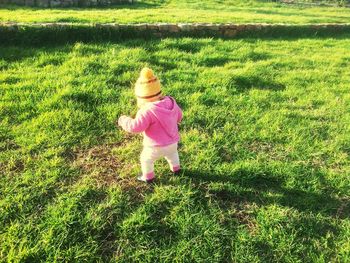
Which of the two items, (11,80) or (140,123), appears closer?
(140,123)

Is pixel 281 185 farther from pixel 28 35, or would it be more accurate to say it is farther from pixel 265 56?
pixel 28 35

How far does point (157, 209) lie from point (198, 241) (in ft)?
1.84

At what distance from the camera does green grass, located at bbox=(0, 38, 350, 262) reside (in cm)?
350

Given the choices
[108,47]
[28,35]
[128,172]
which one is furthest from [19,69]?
[128,172]

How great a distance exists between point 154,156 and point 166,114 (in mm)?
507

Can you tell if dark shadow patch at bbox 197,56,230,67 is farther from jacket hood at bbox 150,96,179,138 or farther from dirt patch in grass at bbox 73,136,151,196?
jacket hood at bbox 150,96,179,138

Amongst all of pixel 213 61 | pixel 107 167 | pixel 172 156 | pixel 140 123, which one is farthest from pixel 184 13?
pixel 140 123

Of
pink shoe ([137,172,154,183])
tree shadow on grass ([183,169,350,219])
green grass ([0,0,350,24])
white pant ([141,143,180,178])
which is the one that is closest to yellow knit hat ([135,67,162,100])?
white pant ([141,143,180,178])

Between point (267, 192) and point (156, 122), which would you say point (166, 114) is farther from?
point (267, 192)

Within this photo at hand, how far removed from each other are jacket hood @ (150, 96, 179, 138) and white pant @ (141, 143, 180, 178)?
7.2 inches

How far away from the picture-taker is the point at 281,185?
4.30 meters

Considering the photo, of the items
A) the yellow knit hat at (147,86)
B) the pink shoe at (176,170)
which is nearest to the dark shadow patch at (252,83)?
the pink shoe at (176,170)

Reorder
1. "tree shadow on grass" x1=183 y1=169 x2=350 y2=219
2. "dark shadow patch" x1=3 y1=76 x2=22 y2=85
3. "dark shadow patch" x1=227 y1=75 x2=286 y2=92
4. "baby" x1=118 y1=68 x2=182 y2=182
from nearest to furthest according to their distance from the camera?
"baby" x1=118 y1=68 x2=182 y2=182 → "tree shadow on grass" x1=183 y1=169 x2=350 y2=219 → "dark shadow patch" x1=3 y1=76 x2=22 y2=85 → "dark shadow patch" x1=227 y1=75 x2=286 y2=92

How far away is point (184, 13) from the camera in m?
12.3
